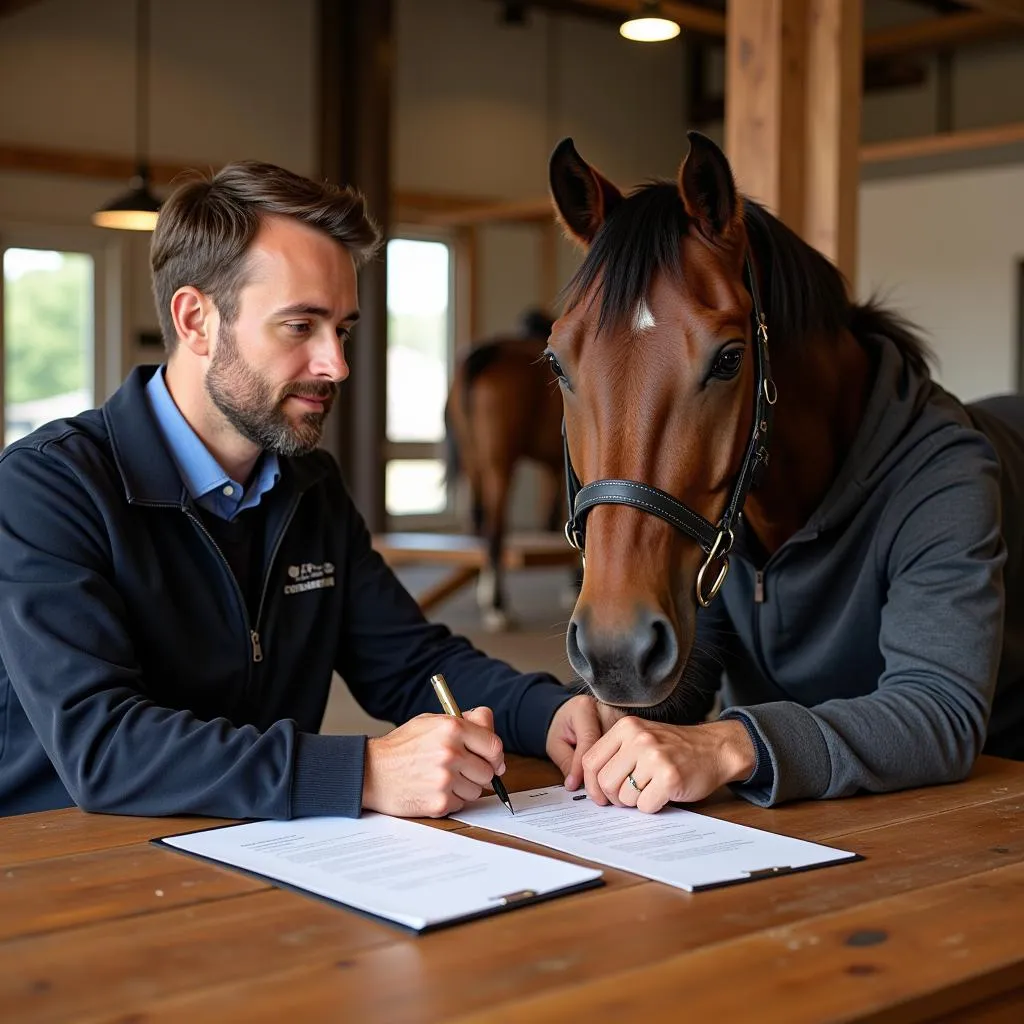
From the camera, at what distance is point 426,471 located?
1159 centimetres

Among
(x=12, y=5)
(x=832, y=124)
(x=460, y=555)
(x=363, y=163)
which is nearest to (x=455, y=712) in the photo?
(x=832, y=124)

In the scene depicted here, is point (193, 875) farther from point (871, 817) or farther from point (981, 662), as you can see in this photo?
point (981, 662)

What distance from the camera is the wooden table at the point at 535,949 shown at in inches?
34.3

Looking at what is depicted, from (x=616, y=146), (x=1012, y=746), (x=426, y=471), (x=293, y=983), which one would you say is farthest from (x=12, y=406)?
(x=293, y=983)

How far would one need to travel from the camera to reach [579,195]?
1.60 metres

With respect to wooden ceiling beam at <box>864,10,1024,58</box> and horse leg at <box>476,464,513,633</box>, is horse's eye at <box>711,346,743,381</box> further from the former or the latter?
wooden ceiling beam at <box>864,10,1024,58</box>

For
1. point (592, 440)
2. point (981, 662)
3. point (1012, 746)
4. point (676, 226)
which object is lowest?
point (1012, 746)

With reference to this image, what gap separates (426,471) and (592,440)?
33.5ft

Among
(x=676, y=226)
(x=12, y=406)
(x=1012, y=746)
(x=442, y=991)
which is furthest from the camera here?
(x=12, y=406)

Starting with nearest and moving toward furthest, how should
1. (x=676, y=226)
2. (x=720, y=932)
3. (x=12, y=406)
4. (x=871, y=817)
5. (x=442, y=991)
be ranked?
1. (x=442, y=991)
2. (x=720, y=932)
3. (x=871, y=817)
4. (x=676, y=226)
5. (x=12, y=406)

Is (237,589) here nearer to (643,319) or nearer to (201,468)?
(201,468)

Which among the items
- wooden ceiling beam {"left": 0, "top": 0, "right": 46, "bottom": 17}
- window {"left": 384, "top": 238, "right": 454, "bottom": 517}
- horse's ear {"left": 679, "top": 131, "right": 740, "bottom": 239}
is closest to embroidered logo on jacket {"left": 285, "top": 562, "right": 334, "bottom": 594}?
horse's ear {"left": 679, "top": 131, "right": 740, "bottom": 239}

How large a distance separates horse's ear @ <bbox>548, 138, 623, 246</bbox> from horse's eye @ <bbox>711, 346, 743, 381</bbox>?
0.25 m

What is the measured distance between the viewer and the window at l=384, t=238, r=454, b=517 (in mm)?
11344
